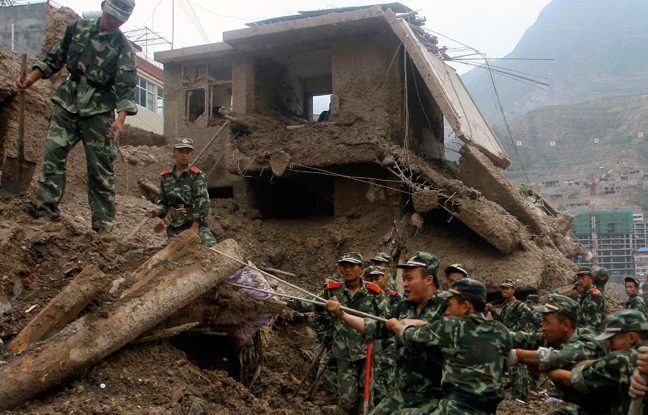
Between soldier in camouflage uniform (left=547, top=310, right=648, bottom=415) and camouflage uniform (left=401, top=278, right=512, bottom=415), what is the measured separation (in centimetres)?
40

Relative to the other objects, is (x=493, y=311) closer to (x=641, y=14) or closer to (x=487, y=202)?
(x=487, y=202)

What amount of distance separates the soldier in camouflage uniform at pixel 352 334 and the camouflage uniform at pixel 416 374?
1306 millimetres

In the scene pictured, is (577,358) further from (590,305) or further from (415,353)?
(590,305)

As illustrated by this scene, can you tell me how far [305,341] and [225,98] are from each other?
7283 millimetres

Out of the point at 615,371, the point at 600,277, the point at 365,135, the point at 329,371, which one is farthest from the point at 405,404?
the point at 600,277

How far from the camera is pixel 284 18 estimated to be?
11.2m

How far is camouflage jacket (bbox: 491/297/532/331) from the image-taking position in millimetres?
7480

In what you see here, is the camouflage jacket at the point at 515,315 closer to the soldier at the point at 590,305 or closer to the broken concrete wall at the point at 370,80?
the soldier at the point at 590,305

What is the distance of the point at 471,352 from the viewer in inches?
128

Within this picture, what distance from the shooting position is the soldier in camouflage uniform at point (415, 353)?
3660 millimetres

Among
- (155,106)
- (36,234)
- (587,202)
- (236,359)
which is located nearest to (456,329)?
(236,359)

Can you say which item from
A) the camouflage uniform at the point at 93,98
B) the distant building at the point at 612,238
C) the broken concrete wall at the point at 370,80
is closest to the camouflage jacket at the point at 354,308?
the camouflage uniform at the point at 93,98

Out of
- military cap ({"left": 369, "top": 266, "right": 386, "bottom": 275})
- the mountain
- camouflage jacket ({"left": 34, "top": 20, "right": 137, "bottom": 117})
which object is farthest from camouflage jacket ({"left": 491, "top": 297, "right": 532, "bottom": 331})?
the mountain

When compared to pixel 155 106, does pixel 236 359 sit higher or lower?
lower
